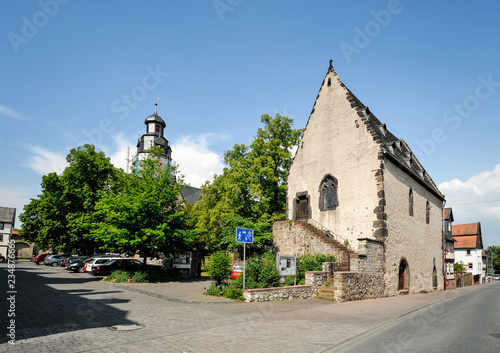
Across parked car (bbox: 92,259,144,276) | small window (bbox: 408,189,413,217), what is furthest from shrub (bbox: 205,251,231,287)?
small window (bbox: 408,189,413,217)

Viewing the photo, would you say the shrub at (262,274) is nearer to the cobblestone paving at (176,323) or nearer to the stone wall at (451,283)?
the cobblestone paving at (176,323)

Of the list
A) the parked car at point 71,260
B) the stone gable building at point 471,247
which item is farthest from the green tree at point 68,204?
the stone gable building at point 471,247

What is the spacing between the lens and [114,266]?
2309 cm

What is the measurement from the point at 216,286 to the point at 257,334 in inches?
318

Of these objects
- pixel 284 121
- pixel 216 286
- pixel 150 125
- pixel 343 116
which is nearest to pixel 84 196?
pixel 284 121

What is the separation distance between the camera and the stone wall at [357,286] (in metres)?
15.7

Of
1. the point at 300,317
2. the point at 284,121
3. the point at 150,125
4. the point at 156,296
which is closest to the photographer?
the point at 300,317

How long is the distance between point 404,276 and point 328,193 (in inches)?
299

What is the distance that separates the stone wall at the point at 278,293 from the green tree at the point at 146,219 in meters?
8.04

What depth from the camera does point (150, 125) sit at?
69.1 meters

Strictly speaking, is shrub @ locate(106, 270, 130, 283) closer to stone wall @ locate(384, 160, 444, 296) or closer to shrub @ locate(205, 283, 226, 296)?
shrub @ locate(205, 283, 226, 296)

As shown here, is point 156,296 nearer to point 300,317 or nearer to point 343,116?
point 300,317

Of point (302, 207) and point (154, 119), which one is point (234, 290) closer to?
point (302, 207)

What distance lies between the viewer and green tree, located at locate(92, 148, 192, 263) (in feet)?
64.8
